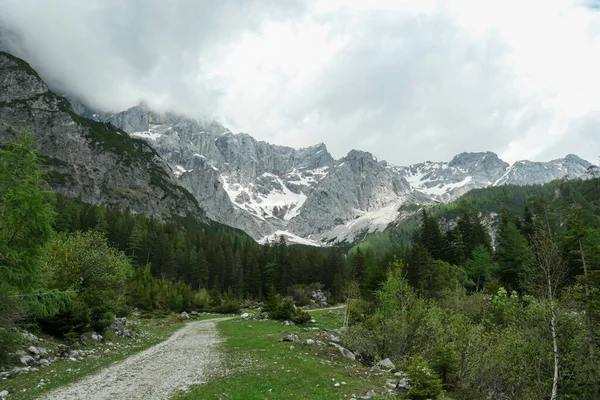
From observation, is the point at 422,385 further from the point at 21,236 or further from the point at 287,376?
Result: the point at 21,236

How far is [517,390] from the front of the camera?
59.6 ft

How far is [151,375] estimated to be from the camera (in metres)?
19.8

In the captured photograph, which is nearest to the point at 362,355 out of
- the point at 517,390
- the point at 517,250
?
the point at 517,390

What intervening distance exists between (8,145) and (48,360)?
44.8 feet

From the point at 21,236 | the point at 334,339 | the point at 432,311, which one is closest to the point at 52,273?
the point at 21,236

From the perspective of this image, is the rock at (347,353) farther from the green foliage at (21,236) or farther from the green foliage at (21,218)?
the green foliage at (21,218)

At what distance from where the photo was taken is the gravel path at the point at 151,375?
15742 millimetres

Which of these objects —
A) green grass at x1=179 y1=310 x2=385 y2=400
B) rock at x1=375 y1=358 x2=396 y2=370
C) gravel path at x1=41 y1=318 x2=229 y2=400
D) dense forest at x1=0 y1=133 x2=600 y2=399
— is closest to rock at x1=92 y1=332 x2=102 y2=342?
dense forest at x1=0 y1=133 x2=600 y2=399

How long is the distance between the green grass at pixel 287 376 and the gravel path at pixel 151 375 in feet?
5.17

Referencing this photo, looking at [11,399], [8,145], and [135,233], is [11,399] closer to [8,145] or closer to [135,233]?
[8,145]

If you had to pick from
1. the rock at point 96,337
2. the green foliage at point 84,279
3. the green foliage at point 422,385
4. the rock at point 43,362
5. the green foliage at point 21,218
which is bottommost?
the rock at point 96,337

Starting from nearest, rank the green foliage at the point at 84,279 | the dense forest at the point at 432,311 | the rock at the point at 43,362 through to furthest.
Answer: the dense forest at the point at 432,311, the rock at the point at 43,362, the green foliage at the point at 84,279

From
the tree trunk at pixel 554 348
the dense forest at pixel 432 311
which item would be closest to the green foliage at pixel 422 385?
the dense forest at pixel 432 311

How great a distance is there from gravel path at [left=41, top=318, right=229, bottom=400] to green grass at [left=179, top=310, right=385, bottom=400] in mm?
1576
